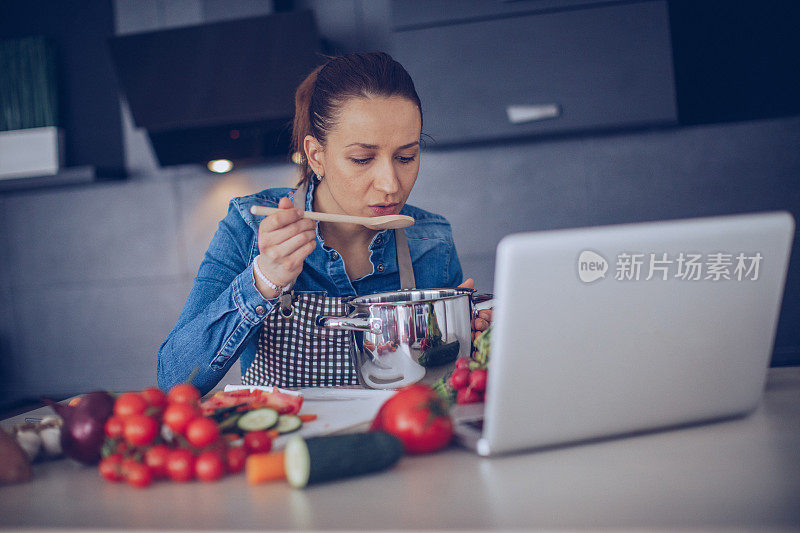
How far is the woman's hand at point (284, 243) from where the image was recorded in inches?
42.9

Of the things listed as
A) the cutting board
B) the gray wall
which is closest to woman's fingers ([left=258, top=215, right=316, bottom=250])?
the cutting board

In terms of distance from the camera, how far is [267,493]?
64 centimetres

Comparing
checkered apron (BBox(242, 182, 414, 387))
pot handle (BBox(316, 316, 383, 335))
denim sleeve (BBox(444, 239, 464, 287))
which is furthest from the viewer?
denim sleeve (BBox(444, 239, 464, 287))

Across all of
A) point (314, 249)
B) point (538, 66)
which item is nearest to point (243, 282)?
point (314, 249)

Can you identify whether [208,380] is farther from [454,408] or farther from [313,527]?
[313,527]

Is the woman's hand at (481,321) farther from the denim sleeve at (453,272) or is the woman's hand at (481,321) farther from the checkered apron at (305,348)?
the denim sleeve at (453,272)

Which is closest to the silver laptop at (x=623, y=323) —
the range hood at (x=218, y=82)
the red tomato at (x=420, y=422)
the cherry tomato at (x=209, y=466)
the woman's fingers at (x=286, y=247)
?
the red tomato at (x=420, y=422)

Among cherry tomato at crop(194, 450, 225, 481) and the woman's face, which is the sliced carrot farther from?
the woman's face

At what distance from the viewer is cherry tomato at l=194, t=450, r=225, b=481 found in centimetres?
68

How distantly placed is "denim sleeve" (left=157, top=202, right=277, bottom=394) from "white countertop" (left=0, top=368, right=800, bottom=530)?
451 mm

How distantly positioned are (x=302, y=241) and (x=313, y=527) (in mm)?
619

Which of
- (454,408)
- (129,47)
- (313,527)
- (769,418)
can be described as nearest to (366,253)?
(454,408)

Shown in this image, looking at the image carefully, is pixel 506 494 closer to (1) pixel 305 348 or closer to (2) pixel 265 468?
(2) pixel 265 468

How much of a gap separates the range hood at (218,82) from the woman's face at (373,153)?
1.18 m
